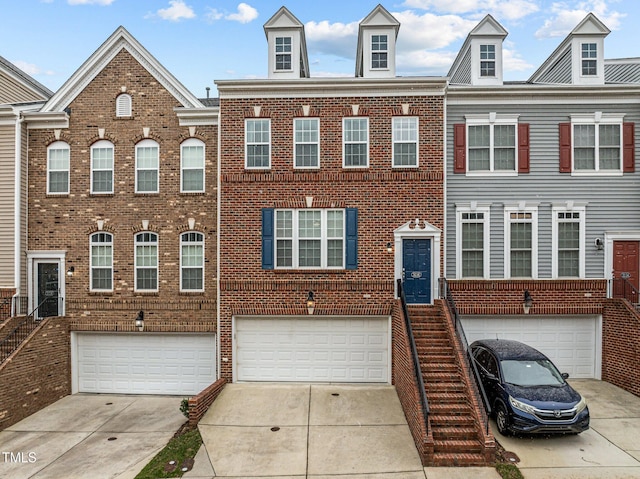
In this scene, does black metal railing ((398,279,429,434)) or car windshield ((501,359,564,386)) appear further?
car windshield ((501,359,564,386))

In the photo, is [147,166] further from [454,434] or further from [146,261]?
[454,434]

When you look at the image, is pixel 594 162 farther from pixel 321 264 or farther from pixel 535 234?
pixel 321 264

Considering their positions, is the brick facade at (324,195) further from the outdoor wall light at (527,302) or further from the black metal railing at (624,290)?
the black metal railing at (624,290)

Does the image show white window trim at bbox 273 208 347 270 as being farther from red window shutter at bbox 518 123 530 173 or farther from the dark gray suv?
red window shutter at bbox 518 123 530 173

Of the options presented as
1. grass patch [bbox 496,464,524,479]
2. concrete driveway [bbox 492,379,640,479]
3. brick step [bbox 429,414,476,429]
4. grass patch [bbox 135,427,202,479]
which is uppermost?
brick step [bbox 429,414,476,429]

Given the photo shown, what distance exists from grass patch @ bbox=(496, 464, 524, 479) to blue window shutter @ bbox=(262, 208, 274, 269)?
753cm

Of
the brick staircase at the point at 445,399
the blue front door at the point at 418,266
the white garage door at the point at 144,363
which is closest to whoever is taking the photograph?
the brick staircase at the point at 445,399

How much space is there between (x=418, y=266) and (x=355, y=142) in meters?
4.22

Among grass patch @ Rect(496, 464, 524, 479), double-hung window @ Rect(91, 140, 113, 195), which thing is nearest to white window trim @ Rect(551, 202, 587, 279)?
grass patch @ Rect(496, 464, 524, 479)

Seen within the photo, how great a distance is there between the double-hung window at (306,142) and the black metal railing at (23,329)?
915cm

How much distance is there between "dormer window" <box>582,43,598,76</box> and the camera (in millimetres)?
12766

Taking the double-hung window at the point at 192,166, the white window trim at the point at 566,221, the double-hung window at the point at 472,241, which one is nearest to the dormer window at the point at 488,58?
the double-hung window at the point at 472,241

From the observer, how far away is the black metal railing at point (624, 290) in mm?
12078

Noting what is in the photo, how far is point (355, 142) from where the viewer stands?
40.4ft
